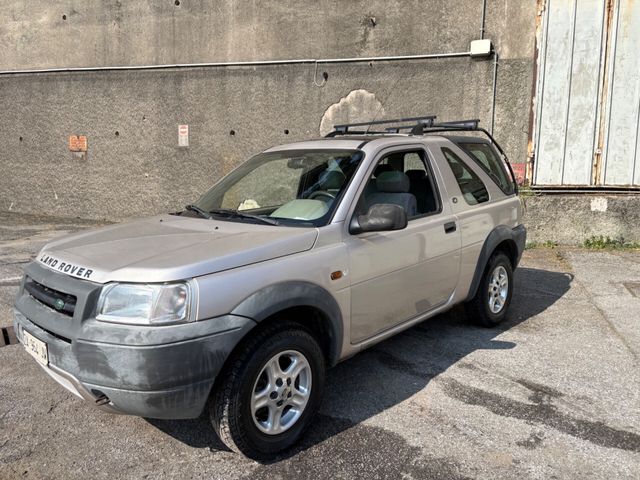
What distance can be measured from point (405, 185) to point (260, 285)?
1689mm

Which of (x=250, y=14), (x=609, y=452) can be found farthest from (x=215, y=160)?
(x=609, y=452)

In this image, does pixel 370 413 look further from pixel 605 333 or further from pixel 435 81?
pixel 435 81

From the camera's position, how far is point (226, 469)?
2.94m

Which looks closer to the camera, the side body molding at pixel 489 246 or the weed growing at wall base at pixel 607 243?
the side body molding at pixel 489 246

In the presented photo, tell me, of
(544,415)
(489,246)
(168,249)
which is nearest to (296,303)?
(168,249)

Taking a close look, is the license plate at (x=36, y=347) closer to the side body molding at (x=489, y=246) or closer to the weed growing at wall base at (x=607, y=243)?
the side body molding at (x=489, y=246)

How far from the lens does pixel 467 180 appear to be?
187 inches

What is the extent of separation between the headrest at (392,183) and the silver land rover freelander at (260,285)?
12 mm

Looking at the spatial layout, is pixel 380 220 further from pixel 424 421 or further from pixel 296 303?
pixel 424 421

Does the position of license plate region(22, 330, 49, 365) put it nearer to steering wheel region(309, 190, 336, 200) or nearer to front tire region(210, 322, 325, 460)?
front tire region(210, 322, 325, 460)

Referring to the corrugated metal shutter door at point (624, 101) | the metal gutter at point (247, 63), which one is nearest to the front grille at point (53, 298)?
the metal gutter at point (247, 63)

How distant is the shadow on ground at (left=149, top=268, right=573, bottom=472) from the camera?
3.14 meters

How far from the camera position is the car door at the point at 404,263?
3.51 metres

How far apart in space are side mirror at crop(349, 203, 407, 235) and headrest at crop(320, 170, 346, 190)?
34 centimetres
